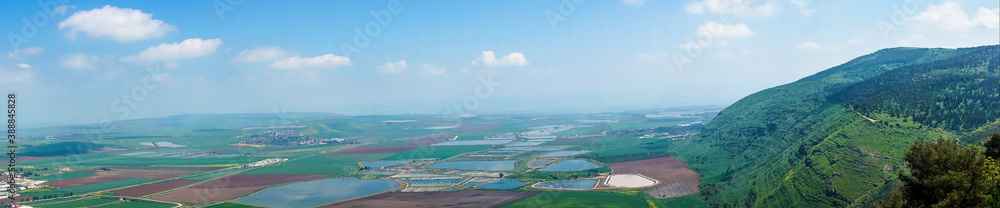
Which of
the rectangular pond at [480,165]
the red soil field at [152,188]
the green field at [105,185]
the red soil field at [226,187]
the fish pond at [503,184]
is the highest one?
the green field at [105,185]

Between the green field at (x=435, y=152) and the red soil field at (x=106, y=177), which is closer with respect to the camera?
the red soil field at (x=106, y=177)

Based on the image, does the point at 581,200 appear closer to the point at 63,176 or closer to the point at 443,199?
the point at 443,199

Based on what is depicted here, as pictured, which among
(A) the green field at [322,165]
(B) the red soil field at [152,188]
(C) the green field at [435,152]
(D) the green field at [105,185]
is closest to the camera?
(B) the red soil field at [152,188]

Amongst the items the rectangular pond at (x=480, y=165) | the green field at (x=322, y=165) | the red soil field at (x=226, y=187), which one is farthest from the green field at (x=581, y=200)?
the green field at (x=322, y=165)

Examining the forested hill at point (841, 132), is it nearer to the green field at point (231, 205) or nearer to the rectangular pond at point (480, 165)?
the rectangular pond at point (480, 165)

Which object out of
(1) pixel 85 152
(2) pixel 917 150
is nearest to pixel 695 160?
(2) pixel 917 150

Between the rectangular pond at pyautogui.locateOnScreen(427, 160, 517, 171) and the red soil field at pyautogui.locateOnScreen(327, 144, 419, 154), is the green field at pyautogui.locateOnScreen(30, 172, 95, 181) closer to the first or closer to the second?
the red soil field at pyautogui.locateOnScreen(327, 144, 419, 154)

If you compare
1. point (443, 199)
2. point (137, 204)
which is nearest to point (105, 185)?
point (137, 204)
